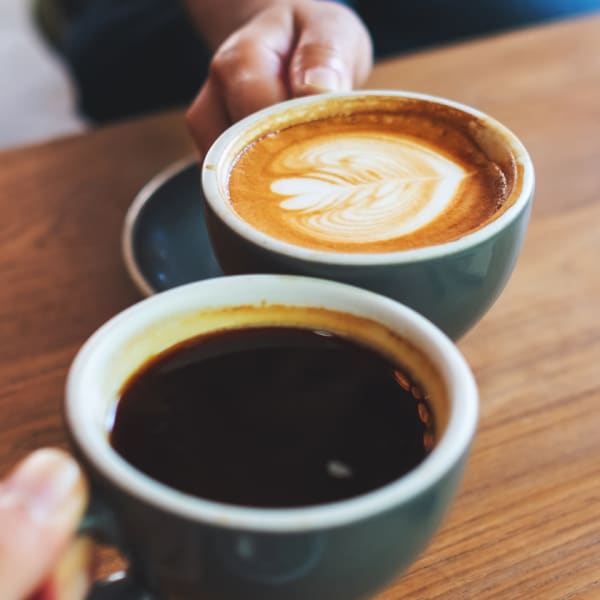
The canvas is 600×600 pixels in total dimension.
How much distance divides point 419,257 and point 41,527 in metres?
0.28

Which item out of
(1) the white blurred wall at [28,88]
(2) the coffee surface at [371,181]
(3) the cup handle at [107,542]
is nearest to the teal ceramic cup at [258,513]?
(3) the cup handle at [107,542]

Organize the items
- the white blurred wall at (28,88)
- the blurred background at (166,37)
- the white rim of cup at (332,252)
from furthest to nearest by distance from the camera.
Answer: the white blurred wall at (28,88), the blurred background at (166,37), the white rim of cup at (332,252)

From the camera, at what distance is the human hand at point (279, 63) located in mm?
812

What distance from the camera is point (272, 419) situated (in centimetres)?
50

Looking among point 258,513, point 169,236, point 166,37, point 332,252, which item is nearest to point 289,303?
point 332,252

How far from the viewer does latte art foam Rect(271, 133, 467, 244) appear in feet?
2.06

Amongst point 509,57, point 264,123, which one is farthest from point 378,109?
point 509,57

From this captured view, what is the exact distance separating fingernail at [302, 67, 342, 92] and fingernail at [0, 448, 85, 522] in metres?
0.48

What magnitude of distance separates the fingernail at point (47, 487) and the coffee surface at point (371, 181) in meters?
0.25

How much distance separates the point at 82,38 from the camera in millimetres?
1506

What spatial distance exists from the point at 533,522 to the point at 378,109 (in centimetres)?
36

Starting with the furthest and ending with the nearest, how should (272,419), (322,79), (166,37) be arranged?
(166,37) < (322,79) < (272,419)

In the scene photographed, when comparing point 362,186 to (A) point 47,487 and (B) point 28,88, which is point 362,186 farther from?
(B) point 28,88

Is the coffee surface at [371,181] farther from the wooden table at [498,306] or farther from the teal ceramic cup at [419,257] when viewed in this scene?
the wooden table at [498,306]
